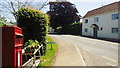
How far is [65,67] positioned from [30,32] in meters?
3.28

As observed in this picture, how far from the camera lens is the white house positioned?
109ft

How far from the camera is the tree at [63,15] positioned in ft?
209

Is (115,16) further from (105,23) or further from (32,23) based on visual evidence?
(32,23)

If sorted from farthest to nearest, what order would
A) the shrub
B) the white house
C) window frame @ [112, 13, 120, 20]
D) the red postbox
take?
the shrub
the white house
window frame @ [112, 13, 120, 20]
the red postbox

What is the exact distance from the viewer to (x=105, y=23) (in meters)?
37.4

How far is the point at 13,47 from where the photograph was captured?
3156 millimetres

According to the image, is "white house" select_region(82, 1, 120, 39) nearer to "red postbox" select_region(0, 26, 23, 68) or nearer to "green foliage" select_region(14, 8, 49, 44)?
"green foliage" select_region(14, 8, 49, 44)

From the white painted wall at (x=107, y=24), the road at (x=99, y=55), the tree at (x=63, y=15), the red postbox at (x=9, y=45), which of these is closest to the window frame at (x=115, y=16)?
the white painted wall at (x=107, y=24)

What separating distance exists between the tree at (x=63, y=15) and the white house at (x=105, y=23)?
15.3 m

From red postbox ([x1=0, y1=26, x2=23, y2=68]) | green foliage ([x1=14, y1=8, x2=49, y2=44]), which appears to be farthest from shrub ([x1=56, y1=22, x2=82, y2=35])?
red postbox ([x1=0, y1=26, x2=23, y2=68])

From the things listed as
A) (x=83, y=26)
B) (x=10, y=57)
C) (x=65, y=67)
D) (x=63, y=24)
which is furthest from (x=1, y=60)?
(x=63, y=24)

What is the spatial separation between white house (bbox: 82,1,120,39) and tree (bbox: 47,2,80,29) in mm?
15345

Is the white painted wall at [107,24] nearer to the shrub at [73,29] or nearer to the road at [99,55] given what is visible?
the shrub at [73,29]

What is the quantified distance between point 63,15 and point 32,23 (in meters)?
54.8
